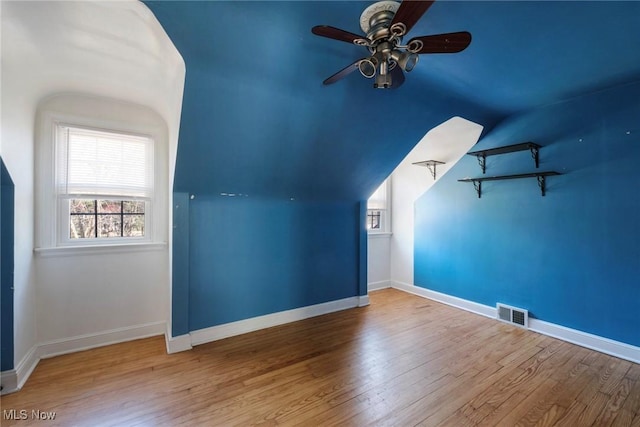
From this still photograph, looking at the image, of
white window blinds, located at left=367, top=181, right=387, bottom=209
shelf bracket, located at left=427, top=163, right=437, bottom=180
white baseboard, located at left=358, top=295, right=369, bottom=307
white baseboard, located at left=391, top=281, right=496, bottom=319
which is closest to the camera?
white baseboard, located at left=391, top=281, right=496, bottom=319

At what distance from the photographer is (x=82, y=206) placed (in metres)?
2.58

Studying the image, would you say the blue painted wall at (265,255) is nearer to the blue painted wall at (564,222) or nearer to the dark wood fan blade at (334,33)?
the blue painted wall at (564,222)

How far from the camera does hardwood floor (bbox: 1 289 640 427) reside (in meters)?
1.72

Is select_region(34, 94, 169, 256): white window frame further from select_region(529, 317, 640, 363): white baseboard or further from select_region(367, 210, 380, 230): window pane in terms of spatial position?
select_region(529, 317, 640, 363): white baseboard

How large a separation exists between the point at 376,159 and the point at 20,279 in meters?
3.35

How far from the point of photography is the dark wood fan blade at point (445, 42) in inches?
51.1

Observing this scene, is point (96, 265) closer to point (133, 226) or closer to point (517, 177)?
point (133, 226)

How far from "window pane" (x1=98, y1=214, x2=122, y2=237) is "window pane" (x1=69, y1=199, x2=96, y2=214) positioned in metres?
0.11

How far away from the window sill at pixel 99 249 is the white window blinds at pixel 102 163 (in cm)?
49

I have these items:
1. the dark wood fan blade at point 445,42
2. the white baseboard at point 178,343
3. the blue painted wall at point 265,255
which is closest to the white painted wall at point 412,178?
the blue painted wall at point 265,255

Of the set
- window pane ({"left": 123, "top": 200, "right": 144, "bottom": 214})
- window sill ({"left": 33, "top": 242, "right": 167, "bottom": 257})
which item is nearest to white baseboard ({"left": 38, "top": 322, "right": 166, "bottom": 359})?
window sill ({"left": 33, "top": 242, "right": 167, "bottom": 257})

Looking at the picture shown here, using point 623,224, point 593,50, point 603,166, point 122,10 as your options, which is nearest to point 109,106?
point 122,10

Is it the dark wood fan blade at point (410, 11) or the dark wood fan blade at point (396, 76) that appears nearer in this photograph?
the dark wood fan blade at point (410, 11)

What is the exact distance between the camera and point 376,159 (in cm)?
316
